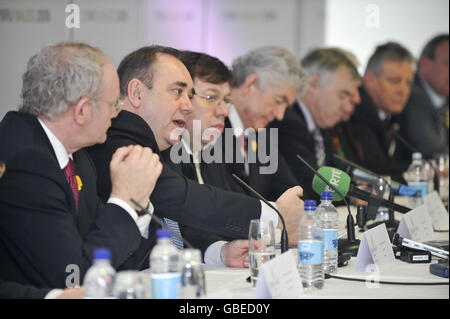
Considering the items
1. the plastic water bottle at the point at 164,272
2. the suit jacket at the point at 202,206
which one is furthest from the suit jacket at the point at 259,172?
the plastic water bottle at the point at 164,272

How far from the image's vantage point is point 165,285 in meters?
1.63

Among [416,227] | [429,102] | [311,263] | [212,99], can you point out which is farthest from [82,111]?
[429,102]

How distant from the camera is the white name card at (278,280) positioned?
5.62ft

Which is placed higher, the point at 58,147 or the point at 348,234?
the point at 58,147

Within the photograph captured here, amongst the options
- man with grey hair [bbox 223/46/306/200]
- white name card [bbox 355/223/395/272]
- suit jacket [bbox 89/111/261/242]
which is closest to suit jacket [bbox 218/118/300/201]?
man with grey hair [bbox 223/46/306/200]

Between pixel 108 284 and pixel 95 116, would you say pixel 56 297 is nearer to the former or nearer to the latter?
pixel 108 284

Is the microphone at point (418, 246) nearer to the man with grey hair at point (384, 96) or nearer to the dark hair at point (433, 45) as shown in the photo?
the man with grey hair at point (384, 96)

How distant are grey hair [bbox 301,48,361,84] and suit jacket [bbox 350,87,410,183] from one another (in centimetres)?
64

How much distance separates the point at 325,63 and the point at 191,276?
361 centimetres

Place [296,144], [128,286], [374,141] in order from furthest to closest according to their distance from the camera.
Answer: [374,141] < [296,144] < [128,286]

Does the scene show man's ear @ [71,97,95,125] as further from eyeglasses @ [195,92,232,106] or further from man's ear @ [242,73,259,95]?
man's ear @ [242,73,259,95]

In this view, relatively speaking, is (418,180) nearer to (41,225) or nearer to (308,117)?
(308,117)

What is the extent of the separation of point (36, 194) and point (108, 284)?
44 cm
